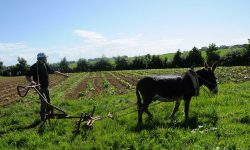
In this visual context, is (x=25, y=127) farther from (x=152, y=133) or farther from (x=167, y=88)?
(x=167, y=88)

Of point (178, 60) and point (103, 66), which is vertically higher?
point (178, 60)

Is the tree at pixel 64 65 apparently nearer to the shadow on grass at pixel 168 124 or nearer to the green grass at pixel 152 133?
the green grass at pixel 152 133

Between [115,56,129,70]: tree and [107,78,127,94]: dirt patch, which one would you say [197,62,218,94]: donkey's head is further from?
[115,56,129,70]: tree

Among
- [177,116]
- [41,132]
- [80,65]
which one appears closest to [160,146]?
[177,116]

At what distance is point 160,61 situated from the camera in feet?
320

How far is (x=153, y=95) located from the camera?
37.1 feet

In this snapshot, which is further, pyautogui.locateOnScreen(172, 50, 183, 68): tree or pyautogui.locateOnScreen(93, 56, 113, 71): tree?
→ pyautogui.locateOnScreen(93, 56, 113, 71): tree

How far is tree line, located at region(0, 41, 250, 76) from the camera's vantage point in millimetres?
79769

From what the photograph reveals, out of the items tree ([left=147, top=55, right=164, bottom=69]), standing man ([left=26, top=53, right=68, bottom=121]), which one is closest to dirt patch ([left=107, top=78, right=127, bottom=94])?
standing man ([left=26, top=53, right=68, bottom=121])

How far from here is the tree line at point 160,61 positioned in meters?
79.8

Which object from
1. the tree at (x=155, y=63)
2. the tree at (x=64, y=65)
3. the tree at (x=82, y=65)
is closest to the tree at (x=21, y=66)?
the tree at (x=64, y=65)

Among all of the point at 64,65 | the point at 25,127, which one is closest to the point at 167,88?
the point at 25,127

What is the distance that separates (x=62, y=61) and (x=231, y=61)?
73520 millimetres

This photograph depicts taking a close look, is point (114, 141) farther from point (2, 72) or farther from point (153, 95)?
point (2, 72)
